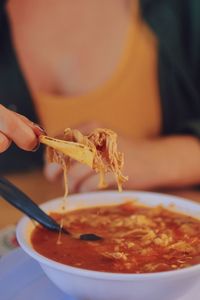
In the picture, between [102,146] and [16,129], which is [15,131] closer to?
[16,129]

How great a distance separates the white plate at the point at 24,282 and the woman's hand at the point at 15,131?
0.61 feet

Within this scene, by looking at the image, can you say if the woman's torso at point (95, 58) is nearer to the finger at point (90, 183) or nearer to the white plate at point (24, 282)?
the finger at point (90, 183)

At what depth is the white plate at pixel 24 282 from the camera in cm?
68

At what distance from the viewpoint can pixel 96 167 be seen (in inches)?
→ 26.3

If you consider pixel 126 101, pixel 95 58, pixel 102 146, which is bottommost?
pixel 126 101

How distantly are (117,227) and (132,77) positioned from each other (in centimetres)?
63

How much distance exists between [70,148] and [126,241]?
0.15 meters

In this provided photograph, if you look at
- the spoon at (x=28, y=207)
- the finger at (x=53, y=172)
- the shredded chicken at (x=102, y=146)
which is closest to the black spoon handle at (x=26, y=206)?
the spoon at (x=28, y=207)

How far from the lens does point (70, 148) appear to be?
0.64 metres

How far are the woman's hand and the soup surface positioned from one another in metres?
0.14

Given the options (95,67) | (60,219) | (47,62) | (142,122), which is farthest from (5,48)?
(60,219)

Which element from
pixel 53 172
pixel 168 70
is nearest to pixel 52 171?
pixel 53 172

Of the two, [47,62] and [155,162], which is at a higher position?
[47,62]

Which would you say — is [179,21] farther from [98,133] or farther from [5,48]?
[98,133]
